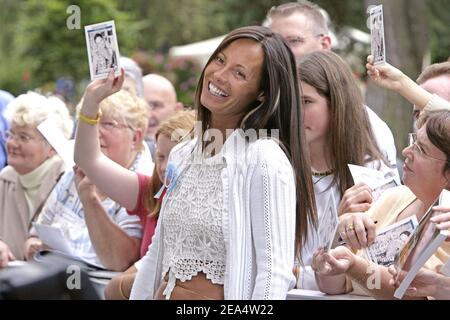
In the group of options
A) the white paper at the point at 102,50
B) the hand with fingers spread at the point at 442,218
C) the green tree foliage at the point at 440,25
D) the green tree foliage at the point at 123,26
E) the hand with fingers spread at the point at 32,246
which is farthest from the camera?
the green tree foliage at the point at 440,25

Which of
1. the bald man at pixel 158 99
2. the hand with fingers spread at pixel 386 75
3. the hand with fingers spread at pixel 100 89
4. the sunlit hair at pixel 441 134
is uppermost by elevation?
the hand with fingers spread at pixel 100 89

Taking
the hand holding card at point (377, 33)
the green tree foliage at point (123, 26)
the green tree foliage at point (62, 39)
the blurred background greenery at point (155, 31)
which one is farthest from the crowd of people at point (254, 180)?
the green tree foliage at point (62, 39)

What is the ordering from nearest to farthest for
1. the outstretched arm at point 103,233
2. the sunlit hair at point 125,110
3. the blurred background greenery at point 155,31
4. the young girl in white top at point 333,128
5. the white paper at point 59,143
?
the young girl in white top at point 333,128 < the outstretched arm at point 103,233 < the white paper at point 59,143 < the sunlit hair at point 125,110 < the blurred background greenery at point 155,31

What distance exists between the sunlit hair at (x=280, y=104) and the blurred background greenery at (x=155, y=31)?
8300 millimetres

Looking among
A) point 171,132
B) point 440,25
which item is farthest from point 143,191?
point 440,25

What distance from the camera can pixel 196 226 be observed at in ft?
11.9

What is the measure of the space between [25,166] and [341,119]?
251 centimetres

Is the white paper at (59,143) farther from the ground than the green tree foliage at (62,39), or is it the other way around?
the white paper at (59,143)

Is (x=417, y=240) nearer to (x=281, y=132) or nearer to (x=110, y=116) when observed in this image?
(x=281, y=132)

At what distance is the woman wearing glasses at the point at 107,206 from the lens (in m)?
5.39

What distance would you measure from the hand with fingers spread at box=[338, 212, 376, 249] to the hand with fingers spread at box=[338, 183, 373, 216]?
9 centimetres

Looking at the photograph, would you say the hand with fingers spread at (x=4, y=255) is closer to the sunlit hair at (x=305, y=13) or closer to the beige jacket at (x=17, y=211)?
the beige jacket at (x=17, y=211)

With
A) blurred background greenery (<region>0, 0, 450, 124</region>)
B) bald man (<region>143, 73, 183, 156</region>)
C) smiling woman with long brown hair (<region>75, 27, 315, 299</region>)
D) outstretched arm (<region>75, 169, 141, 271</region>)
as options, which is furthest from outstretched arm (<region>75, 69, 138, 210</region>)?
blurred background greenery (<region>0, 0, 450, 124</region>)
